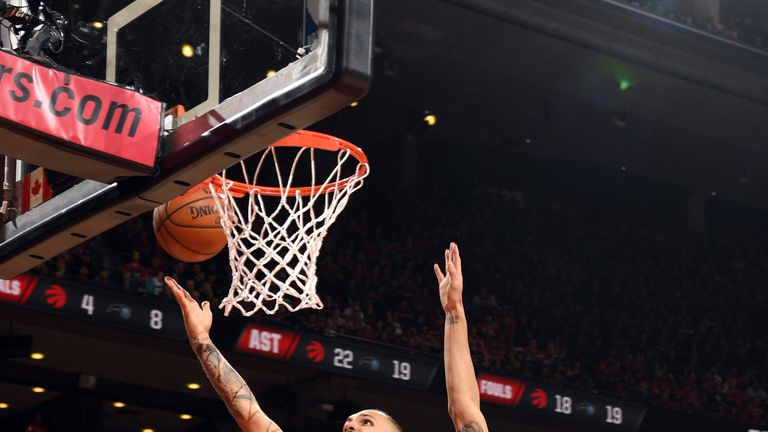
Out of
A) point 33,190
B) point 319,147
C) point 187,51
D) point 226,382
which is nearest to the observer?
point 226,382

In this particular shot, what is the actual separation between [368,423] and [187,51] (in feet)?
4.09

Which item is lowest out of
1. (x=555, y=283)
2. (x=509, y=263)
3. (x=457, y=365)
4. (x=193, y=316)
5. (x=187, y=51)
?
(x=457, y=365)

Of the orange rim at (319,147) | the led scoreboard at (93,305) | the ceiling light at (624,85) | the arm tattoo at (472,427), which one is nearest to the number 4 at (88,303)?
the led scoreboard at (93,305)

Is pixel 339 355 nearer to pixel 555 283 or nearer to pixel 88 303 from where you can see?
pixel 88 303

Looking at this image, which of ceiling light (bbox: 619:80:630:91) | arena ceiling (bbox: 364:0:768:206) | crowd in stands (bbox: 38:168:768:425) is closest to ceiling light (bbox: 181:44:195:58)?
crowd in stands (bbox: 38:168:768:425)

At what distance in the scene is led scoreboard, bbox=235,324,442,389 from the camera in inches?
490

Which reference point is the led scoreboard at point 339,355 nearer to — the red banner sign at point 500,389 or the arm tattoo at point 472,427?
the red banner sign at point 500,389

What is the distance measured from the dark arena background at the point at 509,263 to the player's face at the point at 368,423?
747 cm

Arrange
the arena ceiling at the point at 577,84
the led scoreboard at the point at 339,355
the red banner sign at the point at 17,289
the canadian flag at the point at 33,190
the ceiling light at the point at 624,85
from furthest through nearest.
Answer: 1. the ceiling light at the point at 624,85
2. the arena ceiling at the point at 577,84
3. the led scoreboard at the point at 339,355
4. the red banner sign at the point at 17,289
5. the canadian flag at the point at 33,190

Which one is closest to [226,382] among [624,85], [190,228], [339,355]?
[190,228]

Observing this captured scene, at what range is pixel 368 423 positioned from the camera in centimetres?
320

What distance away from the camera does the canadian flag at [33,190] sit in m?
4.07

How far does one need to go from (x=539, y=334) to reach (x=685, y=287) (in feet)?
13.7

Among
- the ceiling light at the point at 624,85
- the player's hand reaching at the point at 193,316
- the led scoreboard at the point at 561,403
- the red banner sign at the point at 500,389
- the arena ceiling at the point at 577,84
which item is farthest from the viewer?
the ceiling light at the point at 624,85
